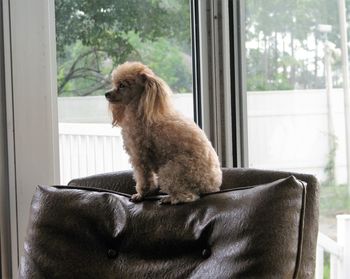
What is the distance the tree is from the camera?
2.00 metres

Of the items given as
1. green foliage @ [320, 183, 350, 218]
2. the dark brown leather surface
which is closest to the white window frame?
the dark brown leather surface

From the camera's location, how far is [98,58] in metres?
2.08

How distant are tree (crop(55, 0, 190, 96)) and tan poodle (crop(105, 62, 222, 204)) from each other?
0.52 m

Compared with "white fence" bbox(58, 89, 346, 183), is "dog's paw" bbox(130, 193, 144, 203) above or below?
below

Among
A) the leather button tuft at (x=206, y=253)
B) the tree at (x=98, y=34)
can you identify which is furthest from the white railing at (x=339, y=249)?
the tree at (x=98, y=34)

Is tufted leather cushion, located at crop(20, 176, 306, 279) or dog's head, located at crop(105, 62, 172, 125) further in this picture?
dog's head, located at crop(105, 62, 172, 125)

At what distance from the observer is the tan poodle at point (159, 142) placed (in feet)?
4.86

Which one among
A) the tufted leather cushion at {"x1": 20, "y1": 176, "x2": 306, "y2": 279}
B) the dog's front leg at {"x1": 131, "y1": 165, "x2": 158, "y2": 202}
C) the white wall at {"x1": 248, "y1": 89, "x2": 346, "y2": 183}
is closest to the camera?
the tufted leather cushion at {"x1": 20, "y1": 176, "x2": 306, "y2": 279}

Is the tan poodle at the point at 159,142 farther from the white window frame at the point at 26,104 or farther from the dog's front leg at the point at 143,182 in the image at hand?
the white window frame at the point at 26,104

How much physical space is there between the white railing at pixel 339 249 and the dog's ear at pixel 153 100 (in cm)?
80

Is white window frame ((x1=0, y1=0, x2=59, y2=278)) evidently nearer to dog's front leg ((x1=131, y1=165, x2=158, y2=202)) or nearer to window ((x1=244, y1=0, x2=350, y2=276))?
dog's front leg ((x1=131, y1=165, x2=158, y2=202))

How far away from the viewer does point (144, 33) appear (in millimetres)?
2186

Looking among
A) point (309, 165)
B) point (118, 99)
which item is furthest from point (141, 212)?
point (309, 165)

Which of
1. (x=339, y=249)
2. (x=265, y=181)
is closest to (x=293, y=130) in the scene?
(x=339, y=249)
